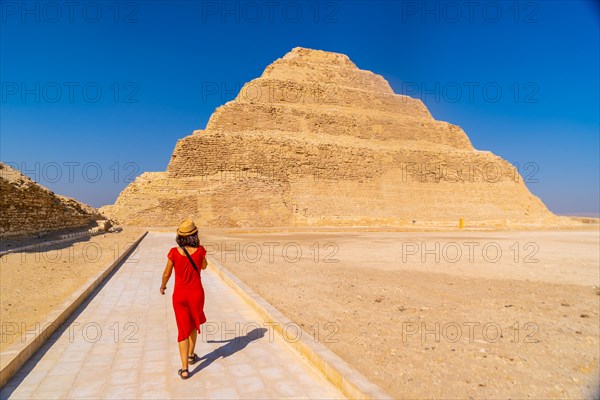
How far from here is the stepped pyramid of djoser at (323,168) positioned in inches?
1141

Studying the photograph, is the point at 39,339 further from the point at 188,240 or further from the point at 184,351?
the point at 188,240

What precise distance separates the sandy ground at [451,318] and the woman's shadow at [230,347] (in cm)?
69

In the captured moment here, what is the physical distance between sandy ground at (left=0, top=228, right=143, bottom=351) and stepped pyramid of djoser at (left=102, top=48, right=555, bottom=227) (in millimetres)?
15507

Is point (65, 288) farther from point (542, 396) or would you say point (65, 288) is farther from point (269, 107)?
point (269, 107)

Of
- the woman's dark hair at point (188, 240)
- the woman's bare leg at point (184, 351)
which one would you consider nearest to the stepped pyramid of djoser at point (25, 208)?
the woman's dark hair at point (188, 240)

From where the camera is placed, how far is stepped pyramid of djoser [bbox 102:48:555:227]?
95.1ft

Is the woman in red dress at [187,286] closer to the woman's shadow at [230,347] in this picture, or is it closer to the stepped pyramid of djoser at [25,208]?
the woman's shadow at [230,347]

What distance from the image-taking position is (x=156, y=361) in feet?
12.8

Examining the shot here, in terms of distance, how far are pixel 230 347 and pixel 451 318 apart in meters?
3.24

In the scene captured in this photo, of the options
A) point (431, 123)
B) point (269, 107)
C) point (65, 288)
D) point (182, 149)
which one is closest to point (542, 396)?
point (65, 288)

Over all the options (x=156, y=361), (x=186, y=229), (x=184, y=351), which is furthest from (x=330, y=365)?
(x=186, y=229)

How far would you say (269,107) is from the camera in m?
37.2

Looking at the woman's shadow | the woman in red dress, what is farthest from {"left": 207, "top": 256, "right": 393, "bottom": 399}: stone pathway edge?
the woman in red dress

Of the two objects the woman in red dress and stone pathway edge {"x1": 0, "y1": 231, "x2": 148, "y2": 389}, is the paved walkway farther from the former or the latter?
the woman in red dress
